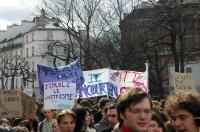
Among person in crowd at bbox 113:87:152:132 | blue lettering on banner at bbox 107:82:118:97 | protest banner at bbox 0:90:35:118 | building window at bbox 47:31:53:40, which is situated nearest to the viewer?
person in crowd at bbox 113:87:152:132

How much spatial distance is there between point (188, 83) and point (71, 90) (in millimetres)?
4717

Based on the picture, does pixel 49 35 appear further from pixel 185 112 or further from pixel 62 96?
pixel 185 112

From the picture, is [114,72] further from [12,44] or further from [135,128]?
[12,44]

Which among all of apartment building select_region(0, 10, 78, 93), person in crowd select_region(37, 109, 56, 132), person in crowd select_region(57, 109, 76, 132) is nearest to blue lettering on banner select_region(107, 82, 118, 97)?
person in crowd select_region(37, 109, 56, 132)

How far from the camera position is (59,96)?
10.1m

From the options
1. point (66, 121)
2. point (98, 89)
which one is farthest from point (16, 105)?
point (66, 121)

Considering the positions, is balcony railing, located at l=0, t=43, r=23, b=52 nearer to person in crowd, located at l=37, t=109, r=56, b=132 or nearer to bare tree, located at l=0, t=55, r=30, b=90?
bare tree, located at l=0, t=55, r=30, b=90

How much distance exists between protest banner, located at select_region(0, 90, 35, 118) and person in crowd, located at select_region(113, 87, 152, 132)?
7313mm

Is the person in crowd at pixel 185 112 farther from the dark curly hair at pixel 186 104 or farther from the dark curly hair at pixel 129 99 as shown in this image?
the dark curly hair at pixel 129 99

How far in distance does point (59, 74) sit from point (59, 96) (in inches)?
82.1

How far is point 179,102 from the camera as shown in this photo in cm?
403

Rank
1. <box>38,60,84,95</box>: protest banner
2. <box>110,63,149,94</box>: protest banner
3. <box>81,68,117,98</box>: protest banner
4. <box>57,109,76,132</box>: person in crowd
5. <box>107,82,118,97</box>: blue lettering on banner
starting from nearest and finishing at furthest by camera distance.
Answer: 1. <box>57,109,76,132</box>: person in crowd
2. <box>38,60,84,95</box>: protest banner
3. <box>107,82,118,97</box>: blue lettering on banner
4. <box>81,68,117,98</box>: protest banner
5. <box>110,63,149,94</box>: protest banner

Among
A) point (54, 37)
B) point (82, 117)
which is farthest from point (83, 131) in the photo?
point (54, 37)

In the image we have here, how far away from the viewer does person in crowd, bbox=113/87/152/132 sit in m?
3.94
